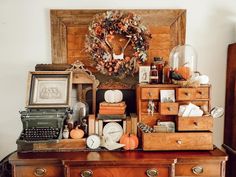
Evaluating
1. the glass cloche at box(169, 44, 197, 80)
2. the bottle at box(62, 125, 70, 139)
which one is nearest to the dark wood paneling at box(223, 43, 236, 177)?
the glass cloche at box(169, 44, 197, 80)

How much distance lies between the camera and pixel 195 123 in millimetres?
1956

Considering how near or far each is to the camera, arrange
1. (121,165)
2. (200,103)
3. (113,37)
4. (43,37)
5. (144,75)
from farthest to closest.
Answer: (43,37) → (113,37) → (144,75) → (200,103) → (121,165)

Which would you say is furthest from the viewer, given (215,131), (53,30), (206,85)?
(215,131)

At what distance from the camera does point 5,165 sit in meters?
2.21

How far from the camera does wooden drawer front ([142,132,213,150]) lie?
1.95 metres

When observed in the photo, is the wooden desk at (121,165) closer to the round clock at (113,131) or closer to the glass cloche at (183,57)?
the round clock at (113,131)

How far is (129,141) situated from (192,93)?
0.60 m

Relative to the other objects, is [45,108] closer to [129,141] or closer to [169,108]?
[129,141]

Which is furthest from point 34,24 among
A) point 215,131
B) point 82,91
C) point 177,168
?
point 215,131

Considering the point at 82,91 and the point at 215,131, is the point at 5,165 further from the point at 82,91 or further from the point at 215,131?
the point at 215,131

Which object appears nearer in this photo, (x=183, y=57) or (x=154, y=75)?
(x=154, y=75)


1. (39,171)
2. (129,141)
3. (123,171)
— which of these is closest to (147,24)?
(129,141)

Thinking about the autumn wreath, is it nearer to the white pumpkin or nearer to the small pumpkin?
the white pumpkin

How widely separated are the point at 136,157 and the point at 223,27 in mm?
1482
